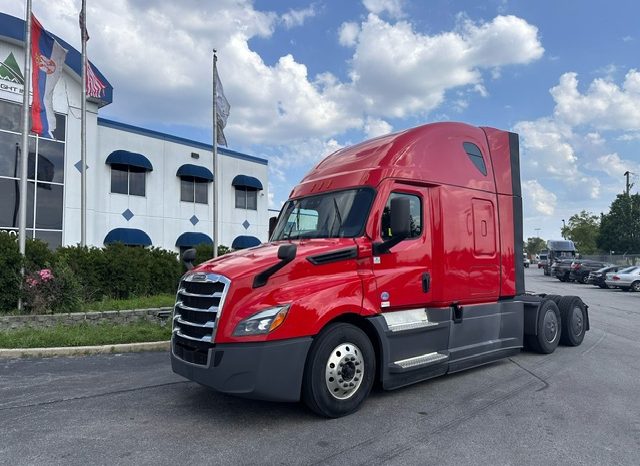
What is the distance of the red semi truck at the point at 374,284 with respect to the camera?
457 centimetres

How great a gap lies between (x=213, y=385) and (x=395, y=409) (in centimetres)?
196

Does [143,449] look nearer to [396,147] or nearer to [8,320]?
[396,147]

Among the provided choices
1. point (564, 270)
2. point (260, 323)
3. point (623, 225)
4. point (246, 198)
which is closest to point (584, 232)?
point (623, 225)

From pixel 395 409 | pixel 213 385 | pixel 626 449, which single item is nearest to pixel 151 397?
pixel 213 385

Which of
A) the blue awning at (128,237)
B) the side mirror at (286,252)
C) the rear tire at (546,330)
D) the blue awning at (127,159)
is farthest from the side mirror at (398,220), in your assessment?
the blue awning at (127,159)

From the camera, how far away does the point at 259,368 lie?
176 inches

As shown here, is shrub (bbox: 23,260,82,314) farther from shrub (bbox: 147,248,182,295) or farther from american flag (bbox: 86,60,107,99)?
american flag (bbox: 86,60,107,99)

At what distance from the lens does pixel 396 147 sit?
6.08 metres

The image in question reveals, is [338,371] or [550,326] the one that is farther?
[550,326]

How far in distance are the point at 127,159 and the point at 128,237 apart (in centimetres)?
344

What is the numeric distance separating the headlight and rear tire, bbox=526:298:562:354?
5192 mm

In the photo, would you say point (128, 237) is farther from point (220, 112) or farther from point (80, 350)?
point (80, 350)

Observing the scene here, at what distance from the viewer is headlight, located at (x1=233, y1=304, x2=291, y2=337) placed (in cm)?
450

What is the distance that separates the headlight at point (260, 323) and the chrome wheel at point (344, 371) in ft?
2.37
